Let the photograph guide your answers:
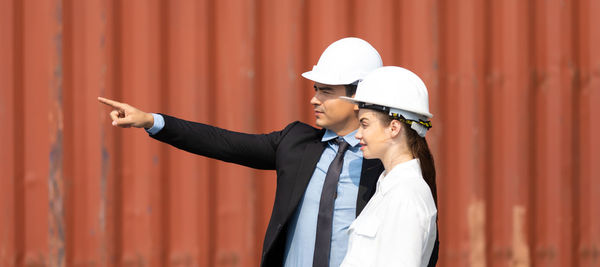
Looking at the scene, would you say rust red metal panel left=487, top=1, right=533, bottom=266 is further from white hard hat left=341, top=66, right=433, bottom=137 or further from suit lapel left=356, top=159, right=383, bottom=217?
white hard hat left=341, top=66, right=433, bottom=137

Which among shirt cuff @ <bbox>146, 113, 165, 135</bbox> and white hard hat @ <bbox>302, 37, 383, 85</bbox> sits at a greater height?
white hard hat @ <bbox>302, 37, 383, 85</bbox>

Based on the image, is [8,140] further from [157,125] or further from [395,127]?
[395,127]

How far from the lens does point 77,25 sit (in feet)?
9.90

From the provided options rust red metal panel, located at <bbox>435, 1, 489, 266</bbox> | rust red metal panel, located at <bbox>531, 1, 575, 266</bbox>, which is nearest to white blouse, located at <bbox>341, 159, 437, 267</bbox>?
rust red metal panel, located at <bbox>435, 1, 489, 266</bbox>

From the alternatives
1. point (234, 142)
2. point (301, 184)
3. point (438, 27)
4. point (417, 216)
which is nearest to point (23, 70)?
point (234, 142)

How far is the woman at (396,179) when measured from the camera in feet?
4.47

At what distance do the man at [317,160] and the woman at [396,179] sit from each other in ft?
1.32

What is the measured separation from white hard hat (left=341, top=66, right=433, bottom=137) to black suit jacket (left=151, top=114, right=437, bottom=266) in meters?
0.45

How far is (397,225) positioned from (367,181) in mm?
613

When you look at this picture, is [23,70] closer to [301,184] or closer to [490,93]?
[301,184]

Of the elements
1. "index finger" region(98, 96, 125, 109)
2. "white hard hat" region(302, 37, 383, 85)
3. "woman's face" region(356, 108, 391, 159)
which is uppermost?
"white hard hat" region(302, 37, 383, 85)

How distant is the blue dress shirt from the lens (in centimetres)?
197

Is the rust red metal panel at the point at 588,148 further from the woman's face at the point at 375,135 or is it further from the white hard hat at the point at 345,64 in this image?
the woman's face at the point at 375,135

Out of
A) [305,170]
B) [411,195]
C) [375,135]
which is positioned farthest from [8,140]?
[411,195]
